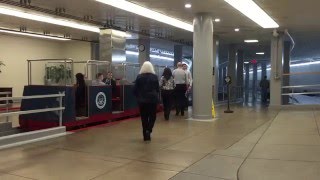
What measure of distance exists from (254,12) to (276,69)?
17.0ft

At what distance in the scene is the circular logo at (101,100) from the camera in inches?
385

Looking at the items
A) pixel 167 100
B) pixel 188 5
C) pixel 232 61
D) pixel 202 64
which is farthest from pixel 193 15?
pixel 232 61

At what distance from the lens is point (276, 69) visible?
49.5 feet

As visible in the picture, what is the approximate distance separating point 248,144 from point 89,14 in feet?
22.6

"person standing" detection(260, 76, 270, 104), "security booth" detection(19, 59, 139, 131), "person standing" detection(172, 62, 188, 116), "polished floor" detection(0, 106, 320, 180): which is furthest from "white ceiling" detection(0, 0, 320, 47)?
"person standing" detection(260, 76, 270, 104)

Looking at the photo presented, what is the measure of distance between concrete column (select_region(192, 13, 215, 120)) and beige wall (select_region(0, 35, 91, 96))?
437 inches

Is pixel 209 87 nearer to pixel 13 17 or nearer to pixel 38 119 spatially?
pixel 38 119

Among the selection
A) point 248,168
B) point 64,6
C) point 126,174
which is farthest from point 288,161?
point 64,6

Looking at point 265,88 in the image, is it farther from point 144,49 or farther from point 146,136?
point 146,136

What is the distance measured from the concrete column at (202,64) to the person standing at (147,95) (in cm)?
370

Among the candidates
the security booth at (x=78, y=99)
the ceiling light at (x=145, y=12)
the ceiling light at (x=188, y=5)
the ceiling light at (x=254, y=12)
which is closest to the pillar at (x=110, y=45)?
the security booth at (x=78, y=99)

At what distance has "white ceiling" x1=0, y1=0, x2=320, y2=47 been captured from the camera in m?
9.44

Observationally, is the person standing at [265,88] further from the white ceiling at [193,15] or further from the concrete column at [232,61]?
the white ceiling at [193,15]

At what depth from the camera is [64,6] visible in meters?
10.0
